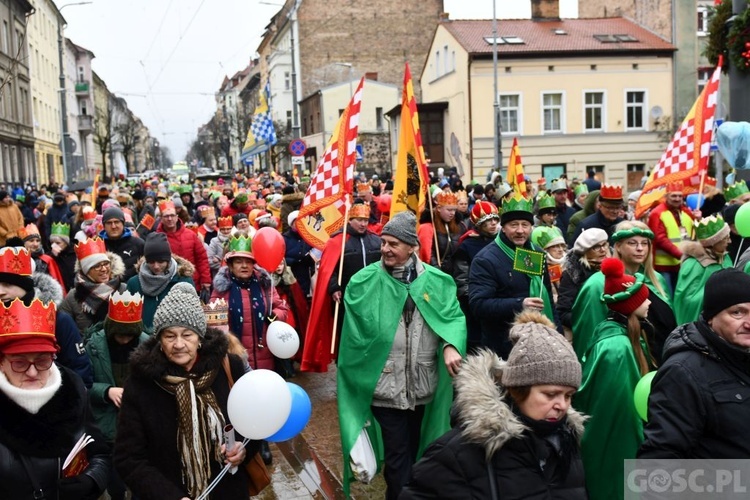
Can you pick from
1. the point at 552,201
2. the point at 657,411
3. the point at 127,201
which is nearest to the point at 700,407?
the point at 657,411

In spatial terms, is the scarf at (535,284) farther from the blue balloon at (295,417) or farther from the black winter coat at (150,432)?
the black winter coat at (150,432)

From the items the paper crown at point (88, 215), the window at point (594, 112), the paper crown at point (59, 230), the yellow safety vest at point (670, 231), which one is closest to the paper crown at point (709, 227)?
the yellow safety vest at point (670, 231)

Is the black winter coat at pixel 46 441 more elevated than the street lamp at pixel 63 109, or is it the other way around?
the street lamp at pixel 63 109

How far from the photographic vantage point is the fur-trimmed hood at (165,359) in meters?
3.80

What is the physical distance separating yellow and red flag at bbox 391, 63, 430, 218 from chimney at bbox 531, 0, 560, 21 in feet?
111

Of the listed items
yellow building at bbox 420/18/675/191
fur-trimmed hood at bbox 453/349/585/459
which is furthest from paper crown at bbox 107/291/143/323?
yellow building at bbox 420/18/675/191

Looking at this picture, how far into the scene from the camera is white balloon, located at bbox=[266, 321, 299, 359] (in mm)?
6453

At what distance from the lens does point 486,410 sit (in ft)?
9.21

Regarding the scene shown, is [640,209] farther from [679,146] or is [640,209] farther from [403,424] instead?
[403,424]

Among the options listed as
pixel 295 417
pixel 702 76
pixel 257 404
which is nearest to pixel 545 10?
pixel 702 76

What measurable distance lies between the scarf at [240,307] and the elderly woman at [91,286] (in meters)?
0.87

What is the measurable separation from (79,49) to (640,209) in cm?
9228

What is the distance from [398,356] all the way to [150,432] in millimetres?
1835

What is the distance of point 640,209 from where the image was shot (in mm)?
10539
